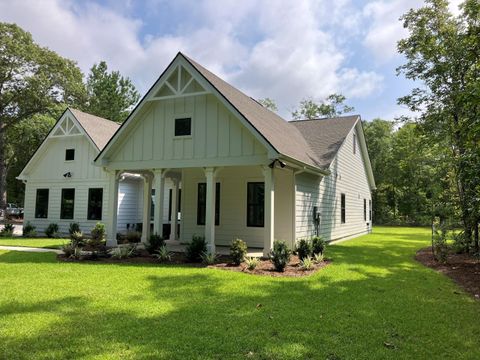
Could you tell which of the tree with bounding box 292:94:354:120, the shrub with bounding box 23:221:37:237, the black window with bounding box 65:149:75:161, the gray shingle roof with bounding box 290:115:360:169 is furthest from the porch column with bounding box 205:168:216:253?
the tree with bounding box 292:94:354:120

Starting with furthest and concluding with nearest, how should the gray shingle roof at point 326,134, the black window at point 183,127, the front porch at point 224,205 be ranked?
the gray shingle roof at point 326,134
the front porch at point 224,205
the black window at point 183,127

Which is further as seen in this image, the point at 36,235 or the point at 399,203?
the point at 399,203

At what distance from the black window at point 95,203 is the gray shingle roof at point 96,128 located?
234cm

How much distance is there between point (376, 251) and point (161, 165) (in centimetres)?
871

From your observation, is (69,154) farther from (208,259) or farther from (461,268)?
(461,268)

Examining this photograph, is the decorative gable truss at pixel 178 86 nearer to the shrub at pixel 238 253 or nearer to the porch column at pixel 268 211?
the porch column at pixel 268 211

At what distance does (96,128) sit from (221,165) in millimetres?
11785

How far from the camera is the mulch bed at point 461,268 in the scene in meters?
7.97

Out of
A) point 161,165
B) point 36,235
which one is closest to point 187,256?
point 161,165

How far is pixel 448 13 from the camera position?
14.8 metres

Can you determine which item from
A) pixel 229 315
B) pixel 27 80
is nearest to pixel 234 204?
pixel 229 315

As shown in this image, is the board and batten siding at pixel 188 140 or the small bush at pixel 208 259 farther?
the board and batten siding at pixel 188 140

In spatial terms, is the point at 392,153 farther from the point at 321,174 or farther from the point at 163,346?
the point at 163,346

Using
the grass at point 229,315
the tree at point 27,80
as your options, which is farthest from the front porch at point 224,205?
the tree at point 27,80
